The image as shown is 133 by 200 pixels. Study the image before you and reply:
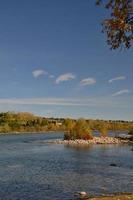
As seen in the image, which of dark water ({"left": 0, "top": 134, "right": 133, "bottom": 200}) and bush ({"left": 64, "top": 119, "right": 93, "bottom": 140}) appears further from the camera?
bush ({"left": 64, "top": 119, "right": 93, "bottom": 140})

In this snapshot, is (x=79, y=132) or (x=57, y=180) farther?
(x=79, y=132)

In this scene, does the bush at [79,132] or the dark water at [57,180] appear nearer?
the dark water at [57,180]

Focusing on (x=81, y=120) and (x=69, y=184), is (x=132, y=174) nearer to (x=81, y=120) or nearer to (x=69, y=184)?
(x=69, y=184)

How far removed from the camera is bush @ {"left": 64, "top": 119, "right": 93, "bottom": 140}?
12062 centimetres

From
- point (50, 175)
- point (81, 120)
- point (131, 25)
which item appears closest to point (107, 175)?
point (50, 175)

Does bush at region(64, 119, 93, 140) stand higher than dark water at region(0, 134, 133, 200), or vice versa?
bush at region(64, 119, 93, 140)

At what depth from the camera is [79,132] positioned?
12162cm

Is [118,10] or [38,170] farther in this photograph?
[38,170]

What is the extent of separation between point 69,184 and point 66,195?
18.7 ft

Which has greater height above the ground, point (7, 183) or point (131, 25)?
point (131, 25)

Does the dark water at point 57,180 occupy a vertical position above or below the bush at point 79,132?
below

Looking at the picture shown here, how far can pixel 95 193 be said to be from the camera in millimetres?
32562

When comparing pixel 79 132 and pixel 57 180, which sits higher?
pixel 79 132

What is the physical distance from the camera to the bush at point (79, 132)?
120625 millimetres
